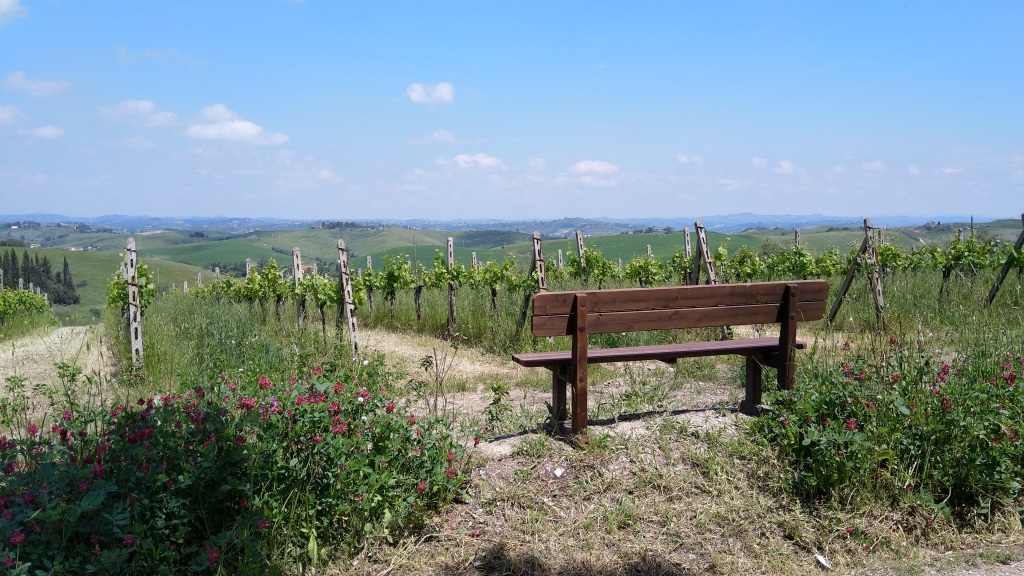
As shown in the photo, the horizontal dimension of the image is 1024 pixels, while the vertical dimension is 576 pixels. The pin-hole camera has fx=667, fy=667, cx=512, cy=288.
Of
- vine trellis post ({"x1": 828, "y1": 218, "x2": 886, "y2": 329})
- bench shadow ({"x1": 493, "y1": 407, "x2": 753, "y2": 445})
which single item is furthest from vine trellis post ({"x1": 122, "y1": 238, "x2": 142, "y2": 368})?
vine trellis post ({"x1": 828, "y1": 218, "x2": 886, "y2": 329})

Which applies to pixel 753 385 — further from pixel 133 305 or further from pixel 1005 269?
pixel 1005 269

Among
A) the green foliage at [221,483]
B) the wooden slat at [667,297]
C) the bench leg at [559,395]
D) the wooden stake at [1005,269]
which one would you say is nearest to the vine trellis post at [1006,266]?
the wooden stake at [1005,269]

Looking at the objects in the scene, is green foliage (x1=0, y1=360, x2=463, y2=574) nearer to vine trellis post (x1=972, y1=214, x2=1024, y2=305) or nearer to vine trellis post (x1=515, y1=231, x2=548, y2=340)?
vine trellis post (x1=515, y1=231, x2=548, y2=340)

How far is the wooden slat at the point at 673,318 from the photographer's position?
431 cm

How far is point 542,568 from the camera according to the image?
10.8 feet

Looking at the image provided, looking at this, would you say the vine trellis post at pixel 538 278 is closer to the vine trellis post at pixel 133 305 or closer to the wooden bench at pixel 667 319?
the vine trellis post at pixel 133 305

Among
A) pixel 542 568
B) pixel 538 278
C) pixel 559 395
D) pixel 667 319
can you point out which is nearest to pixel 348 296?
pixel 538 278

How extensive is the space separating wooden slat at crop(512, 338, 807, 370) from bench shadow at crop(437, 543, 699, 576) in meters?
1.43

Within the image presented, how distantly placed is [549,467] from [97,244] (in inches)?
6299

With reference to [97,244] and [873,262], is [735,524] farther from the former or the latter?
[97,244]

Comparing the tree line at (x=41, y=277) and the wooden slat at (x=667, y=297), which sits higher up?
the wooden slat at (x=667, y=297)

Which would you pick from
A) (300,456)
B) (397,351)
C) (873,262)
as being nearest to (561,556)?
(300,456)

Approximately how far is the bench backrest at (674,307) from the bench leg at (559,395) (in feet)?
1.26

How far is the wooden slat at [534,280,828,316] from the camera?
14.0 ft
